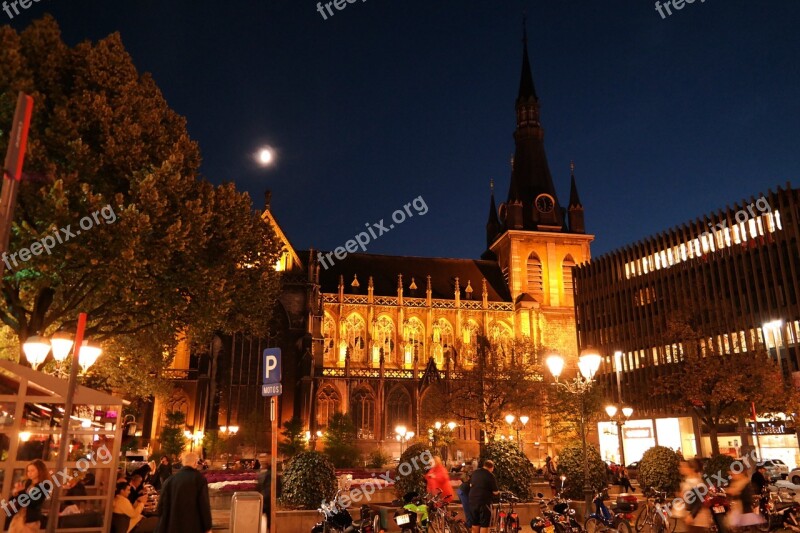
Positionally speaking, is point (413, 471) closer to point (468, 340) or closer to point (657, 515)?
point (657, 515)

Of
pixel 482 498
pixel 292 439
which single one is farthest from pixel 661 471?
pixel 292 439

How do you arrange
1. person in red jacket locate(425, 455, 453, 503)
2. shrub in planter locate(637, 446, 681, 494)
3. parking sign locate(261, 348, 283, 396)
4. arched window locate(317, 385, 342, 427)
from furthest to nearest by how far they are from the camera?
arched window locate(317, 385, 342, 427) < shrub in planter locate(637, 446, 681, 494) < person in red jacket locate(425, 455, 453, 503) < parking sign locate(261, 348, 283, 396)

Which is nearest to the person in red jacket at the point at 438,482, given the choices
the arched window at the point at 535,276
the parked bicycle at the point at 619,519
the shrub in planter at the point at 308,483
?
the shrub in planter at the point at 308,483

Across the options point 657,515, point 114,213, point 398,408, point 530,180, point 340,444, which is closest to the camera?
point 657,515

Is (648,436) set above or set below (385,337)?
below

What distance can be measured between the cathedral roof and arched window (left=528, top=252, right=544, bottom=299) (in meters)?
2.79

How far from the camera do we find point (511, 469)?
53.7 feet

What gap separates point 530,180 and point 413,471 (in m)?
58.0

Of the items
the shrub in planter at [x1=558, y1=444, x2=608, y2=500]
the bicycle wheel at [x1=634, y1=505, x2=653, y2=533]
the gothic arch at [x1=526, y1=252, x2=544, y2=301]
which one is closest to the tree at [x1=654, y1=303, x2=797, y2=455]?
the shrub in planter at [x1=558, y1=444, x2=608, y2=500]

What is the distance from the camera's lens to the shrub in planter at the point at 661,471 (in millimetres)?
17094

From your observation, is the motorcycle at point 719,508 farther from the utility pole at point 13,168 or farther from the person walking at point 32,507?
the utility pole at point 13,168

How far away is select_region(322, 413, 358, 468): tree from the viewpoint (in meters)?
36.0

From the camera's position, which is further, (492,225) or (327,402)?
(492,225)

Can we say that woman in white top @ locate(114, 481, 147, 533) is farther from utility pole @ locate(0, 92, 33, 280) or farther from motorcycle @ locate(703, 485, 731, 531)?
motorcycle @ locate(703, 485, 731, 531)
